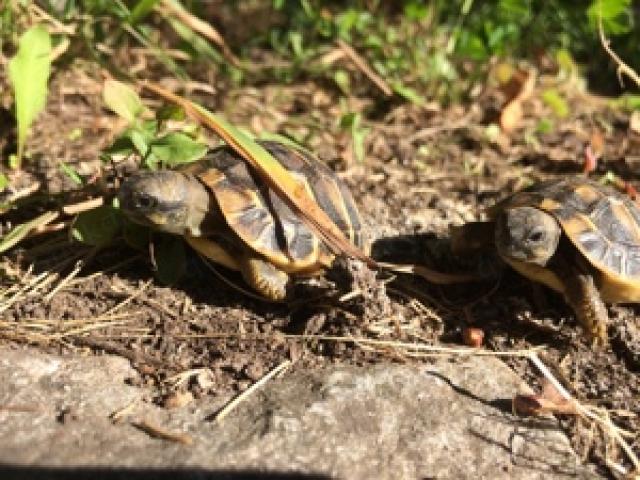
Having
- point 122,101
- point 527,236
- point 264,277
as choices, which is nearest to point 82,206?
point 122,101

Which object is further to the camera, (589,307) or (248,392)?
(589,307)

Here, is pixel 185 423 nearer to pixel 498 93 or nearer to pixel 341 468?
pixel 341 468

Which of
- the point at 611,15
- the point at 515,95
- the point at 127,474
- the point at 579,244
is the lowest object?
the point at 127,474

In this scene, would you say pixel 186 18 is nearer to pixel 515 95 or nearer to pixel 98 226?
pixel 98 226

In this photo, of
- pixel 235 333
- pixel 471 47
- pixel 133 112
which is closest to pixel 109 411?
pixel 235 333

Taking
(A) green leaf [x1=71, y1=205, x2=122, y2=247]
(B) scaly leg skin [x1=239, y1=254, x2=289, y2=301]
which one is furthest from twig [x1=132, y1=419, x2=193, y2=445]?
(A) green leaf [x1=71, y1=205, x2=122, y2=247]

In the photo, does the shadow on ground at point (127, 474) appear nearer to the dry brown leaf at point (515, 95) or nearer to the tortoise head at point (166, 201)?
the tortoise head at point (166, 201)

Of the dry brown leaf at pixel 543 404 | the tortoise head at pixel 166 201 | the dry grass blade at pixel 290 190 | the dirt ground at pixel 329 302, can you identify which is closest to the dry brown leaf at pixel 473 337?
the dirt ground at pixel 329 302

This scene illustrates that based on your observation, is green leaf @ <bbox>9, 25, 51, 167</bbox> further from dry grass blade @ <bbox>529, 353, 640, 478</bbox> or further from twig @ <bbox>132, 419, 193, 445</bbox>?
dry grass blade @ <bbox>529, 353, 640, 478</bbox>
